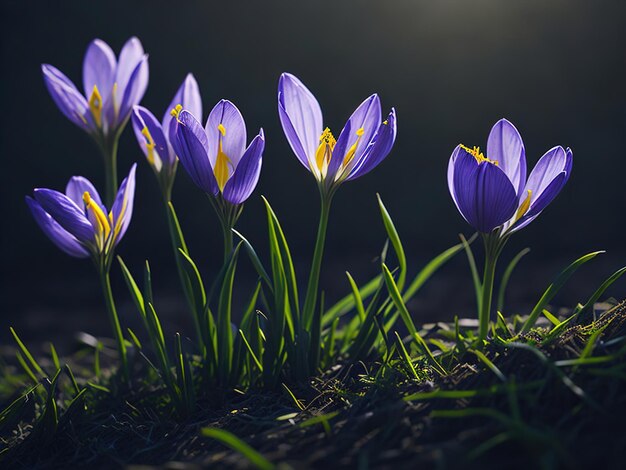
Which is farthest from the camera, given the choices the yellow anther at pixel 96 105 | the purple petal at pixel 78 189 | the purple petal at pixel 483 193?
the yellow anther at pixel 96 105

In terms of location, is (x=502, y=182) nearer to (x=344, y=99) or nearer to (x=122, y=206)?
(x=122, y=206)

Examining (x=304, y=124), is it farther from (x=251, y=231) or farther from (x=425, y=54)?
(x=425, y=54)

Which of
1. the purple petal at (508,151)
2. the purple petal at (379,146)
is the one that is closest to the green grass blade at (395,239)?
the purple petal at (379,146)

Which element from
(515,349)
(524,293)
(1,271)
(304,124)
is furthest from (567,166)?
(1,271)

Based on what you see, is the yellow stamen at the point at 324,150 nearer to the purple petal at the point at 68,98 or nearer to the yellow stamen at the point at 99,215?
the yellow stamen at the point at 99,215

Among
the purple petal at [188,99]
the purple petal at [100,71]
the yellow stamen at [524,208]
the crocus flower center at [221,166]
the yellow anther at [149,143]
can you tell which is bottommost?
the yellow stamen at [524,208]

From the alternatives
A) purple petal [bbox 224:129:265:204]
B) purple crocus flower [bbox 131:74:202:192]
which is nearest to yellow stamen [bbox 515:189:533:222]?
purple petal [bbox 224:129:265:204]

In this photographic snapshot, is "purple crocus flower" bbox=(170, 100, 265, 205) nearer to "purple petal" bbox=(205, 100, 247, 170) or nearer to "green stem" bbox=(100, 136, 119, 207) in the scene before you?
"purple petal" bbox=(205, 100, 247, 170)

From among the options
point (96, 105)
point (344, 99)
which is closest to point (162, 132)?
point (96, 105)
